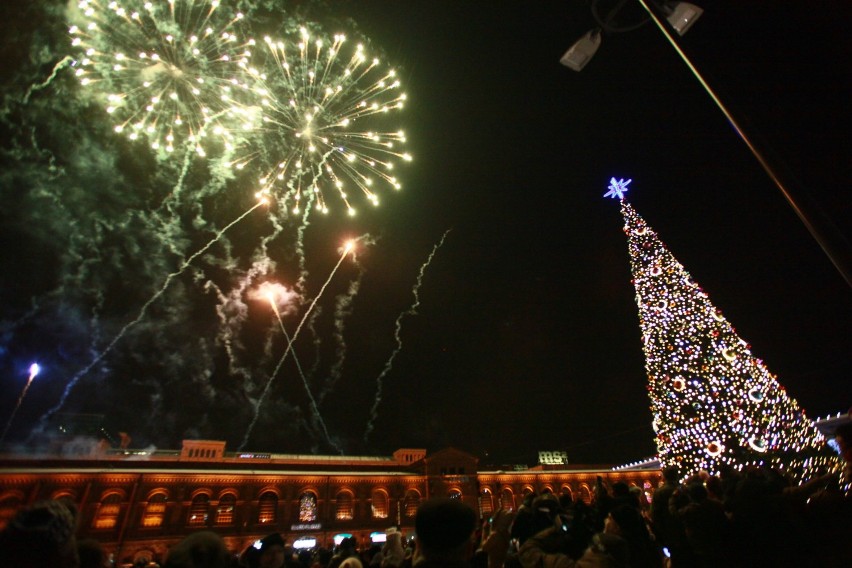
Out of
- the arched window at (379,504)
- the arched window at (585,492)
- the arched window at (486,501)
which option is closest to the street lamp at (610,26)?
the arched window at (379,504)

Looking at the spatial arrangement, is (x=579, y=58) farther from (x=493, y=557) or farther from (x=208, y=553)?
(x=208, y=553)

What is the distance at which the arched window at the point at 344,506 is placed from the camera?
33.0 metres

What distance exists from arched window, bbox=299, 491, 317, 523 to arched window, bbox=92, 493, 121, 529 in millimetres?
12147

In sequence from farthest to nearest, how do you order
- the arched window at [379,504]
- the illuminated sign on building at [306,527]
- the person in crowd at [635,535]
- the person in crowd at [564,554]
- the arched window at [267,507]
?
the arched window at [379,504], the illuminated sign on building at [306,527], the arched window at [267,507], the person in crowd at [635,535], the person in crowd at [564,554]

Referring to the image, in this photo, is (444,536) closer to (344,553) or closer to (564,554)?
(564,554)

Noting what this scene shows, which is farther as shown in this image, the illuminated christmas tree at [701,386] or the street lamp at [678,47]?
the illuminated christmas tree at [701,386]

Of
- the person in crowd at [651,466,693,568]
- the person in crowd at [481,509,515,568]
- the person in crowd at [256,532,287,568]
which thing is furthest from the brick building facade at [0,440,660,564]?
the person in crowd at [481,509,515,568]

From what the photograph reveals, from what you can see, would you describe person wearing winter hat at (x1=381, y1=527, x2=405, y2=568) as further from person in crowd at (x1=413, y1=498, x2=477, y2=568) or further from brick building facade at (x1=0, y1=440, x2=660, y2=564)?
brick building facade at (x1=0, y1=440, x2=660, y2=564)

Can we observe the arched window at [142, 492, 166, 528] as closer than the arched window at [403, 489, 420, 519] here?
Yes

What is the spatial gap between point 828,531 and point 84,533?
34.4 meters

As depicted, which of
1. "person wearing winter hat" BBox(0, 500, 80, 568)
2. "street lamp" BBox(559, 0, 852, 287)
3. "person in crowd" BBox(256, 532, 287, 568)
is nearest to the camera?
"person wearing winter hat" BBox(0, 500, 80, 568)

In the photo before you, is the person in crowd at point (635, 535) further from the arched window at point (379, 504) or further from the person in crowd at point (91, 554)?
the arched window at point (379, 504)

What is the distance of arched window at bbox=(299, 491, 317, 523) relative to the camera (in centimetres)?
A: 3186

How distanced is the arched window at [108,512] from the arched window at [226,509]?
6150 mm
